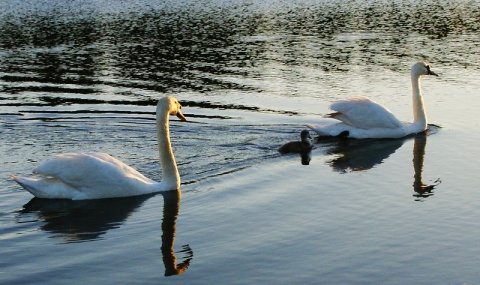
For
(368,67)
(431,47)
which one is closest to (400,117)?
(368,67)

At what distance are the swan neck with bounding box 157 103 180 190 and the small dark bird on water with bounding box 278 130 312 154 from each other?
265 cm

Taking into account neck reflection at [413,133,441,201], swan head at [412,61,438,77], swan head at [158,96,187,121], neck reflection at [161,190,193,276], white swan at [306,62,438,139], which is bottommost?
neck reflection at [161,190,193,276]

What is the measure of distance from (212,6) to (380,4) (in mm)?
8206

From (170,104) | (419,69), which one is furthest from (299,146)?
(419,69)

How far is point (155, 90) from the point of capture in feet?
63.5

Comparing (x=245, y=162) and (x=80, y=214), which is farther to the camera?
(x=245, y=162)

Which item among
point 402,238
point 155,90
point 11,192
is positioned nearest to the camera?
point 402,238

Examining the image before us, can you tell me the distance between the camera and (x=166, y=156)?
11.7 metres

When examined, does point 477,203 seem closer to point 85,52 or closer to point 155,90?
point 155,90

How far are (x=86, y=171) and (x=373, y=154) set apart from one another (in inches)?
210

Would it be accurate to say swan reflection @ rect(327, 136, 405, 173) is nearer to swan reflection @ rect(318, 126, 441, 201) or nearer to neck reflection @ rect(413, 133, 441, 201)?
swan reflection @ rect(318, 126, 441, 201)

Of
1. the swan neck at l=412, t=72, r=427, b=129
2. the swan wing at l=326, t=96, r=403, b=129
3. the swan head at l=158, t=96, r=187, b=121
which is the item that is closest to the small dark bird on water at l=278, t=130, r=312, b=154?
the swan wing at l=326, t=96, r=403, b=129

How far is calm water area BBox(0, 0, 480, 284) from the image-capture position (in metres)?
8.80

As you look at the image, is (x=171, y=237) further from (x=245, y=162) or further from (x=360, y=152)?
(x=360, y=152)
